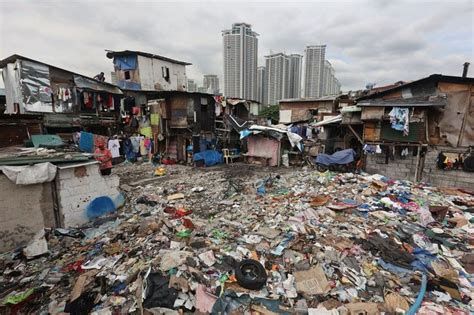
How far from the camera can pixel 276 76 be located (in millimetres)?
39156

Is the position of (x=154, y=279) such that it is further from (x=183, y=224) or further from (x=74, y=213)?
(x=74, y=213)

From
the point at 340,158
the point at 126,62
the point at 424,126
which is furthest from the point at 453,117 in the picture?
the point at 126,62

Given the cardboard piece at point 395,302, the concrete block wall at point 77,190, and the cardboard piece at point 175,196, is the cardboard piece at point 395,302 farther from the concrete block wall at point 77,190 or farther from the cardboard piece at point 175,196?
the concrete block wall at point 77,190

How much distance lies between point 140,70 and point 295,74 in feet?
93.4

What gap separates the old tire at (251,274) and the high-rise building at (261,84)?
38.4m

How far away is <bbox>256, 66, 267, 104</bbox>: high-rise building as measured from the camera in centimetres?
4059

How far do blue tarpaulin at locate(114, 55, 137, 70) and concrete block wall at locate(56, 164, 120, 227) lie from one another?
17452mm

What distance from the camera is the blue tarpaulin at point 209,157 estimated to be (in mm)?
15031

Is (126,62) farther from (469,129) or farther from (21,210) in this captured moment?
(469,129)

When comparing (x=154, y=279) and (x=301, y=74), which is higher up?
(x=301, y=74)

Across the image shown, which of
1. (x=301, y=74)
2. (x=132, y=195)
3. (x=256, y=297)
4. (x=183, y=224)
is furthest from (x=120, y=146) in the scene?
(x=301, y=74)

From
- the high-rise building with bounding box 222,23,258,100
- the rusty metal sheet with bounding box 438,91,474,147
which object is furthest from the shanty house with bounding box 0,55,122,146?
the high-rise building with bounding box 222,23,258,100

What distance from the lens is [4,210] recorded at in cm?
498

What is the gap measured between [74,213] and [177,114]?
11.0 meters
